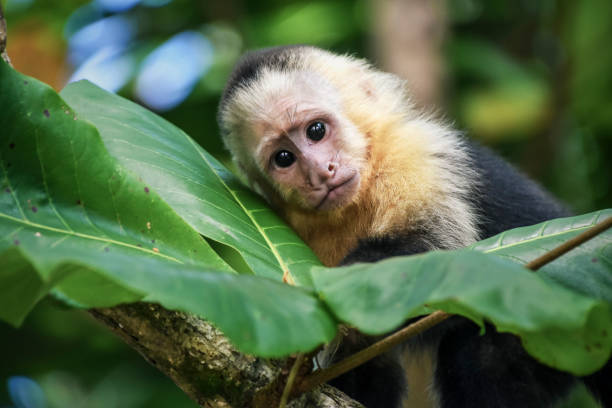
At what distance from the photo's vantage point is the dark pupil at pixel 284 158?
3644mm

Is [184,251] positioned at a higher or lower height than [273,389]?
higher

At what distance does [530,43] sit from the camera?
8766mm

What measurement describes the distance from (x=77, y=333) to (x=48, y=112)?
462 centimetres

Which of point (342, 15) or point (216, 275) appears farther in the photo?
point (342, 15)

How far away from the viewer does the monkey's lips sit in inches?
135

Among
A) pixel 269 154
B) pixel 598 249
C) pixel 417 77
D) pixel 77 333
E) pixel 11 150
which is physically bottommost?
pixel 77 333

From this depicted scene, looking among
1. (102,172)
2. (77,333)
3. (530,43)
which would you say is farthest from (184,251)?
(530,43)

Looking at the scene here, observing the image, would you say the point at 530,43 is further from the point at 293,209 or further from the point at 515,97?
the point at 293,209

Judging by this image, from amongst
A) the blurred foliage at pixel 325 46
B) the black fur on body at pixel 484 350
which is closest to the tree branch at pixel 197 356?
the black fur on body at pixel 484 350

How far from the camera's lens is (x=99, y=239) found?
196 centimetres

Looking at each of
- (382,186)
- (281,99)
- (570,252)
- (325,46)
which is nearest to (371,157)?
(382,186)

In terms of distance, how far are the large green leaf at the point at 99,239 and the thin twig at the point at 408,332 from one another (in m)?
0.20

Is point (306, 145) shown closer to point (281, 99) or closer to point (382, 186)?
point (281, 99)

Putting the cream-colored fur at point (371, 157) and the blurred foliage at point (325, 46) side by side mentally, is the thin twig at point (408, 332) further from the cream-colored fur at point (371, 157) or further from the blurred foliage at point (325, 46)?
the blurred foliage at point (325, 46)
